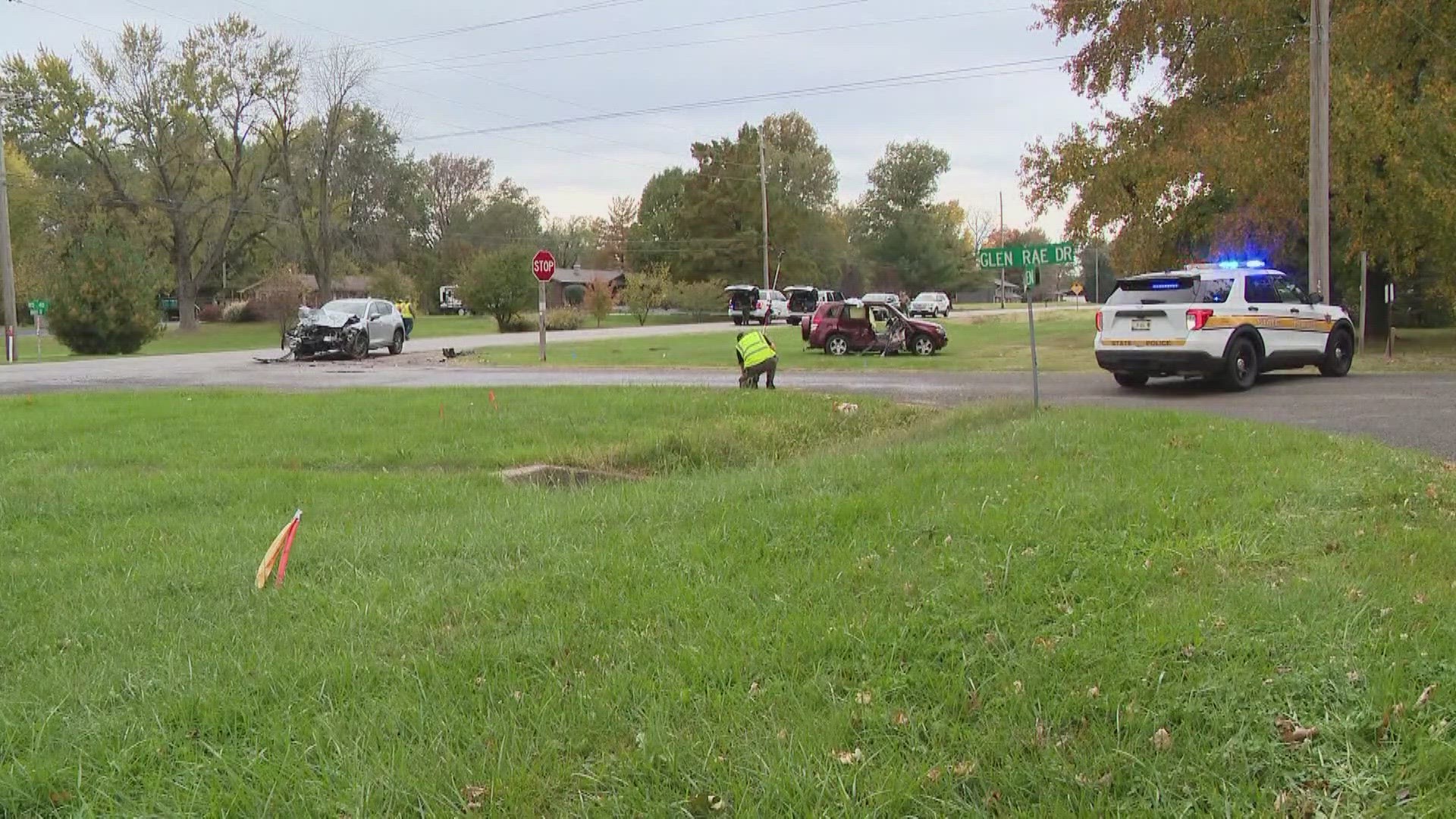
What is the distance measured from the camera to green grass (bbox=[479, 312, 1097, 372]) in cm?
2198

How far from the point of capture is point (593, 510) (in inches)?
255

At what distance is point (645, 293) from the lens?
61.8 metres

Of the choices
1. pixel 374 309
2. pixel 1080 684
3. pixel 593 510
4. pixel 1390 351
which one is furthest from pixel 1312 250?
pixel 374 309

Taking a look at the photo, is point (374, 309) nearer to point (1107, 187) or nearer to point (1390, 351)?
point (1107, 187)

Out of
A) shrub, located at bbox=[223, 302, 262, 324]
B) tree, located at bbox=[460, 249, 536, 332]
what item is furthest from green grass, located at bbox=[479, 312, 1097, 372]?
shrub, located at bbox=[223, 302, 262, 324]

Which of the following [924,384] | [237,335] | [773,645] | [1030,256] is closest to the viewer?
[773,645]

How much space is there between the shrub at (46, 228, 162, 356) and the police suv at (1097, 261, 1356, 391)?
34.3m

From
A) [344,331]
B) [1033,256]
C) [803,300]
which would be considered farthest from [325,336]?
[803,300]

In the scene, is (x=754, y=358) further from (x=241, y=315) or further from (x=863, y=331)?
(x=241, y=315)

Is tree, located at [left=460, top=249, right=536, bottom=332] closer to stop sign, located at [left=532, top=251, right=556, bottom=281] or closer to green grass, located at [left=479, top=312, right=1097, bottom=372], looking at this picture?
green grass, located at [left=479, top=312, right=1097, bottom=372]

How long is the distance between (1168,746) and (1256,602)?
1.26m

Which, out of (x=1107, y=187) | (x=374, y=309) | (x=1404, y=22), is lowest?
(x=374, y=309)

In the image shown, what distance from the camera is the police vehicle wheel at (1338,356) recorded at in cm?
1546

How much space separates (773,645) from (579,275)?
103 meters
